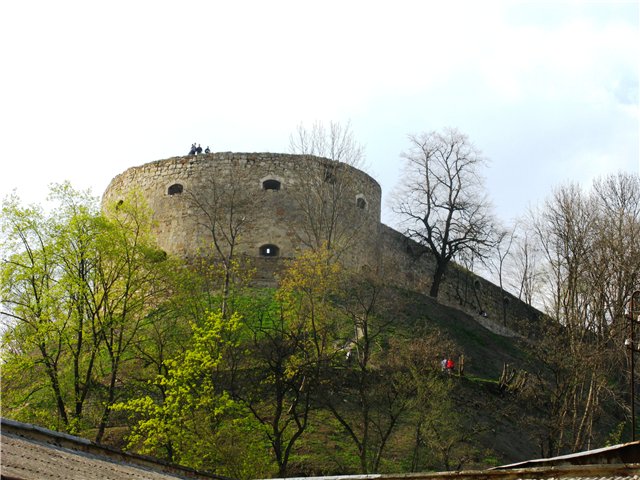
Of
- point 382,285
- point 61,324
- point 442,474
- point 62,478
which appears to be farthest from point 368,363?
point 62,478

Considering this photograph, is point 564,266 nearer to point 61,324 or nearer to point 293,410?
point 293,410

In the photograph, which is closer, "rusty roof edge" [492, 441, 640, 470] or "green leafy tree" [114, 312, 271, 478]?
"rusty roof edge" [492, 441, 640, 470]

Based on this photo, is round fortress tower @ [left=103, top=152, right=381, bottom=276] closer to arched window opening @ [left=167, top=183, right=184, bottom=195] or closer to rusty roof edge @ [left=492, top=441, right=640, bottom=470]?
arched window opening @ [left=167, top=183, right=184, bottom=195]

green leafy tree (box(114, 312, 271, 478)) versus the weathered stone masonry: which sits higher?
the weathered stone masonry

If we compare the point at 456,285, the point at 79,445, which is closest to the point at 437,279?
the point at 456,285

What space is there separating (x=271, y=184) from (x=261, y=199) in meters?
0.70

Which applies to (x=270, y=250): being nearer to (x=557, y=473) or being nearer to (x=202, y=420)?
(x=202, y=420)

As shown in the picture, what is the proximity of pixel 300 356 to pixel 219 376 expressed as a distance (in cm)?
189

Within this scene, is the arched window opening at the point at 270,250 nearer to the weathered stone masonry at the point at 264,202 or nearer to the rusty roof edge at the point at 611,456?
the weathered stone masonry at the point at 264,202

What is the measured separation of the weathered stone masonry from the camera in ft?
95.1

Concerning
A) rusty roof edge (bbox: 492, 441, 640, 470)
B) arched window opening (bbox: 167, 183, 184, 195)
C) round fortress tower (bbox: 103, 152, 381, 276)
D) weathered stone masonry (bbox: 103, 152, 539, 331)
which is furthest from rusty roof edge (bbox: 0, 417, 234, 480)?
arched window opening (bbox: 167, 183, 184, 195)

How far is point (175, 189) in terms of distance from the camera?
100ft

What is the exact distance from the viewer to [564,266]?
2612 centimetres

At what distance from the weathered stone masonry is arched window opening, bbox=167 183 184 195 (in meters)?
0.02
